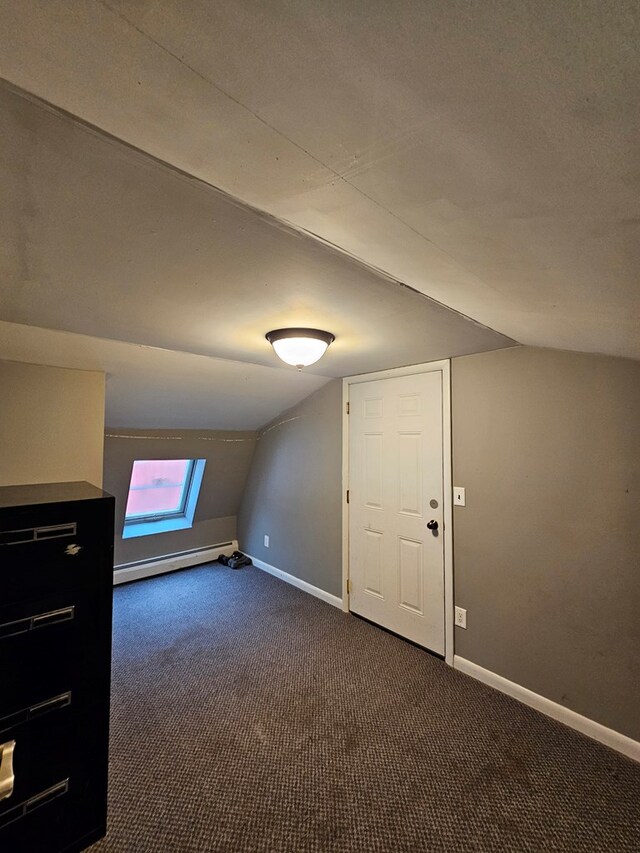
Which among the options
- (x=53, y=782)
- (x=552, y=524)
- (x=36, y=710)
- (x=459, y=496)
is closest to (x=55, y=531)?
(x=36, y=710)

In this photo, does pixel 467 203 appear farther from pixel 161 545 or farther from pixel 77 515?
pixel 161 545

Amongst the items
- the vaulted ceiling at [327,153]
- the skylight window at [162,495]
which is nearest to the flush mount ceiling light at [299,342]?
the vaulted ceiling at [327,153]

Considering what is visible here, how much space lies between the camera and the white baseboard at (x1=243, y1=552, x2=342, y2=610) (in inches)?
129

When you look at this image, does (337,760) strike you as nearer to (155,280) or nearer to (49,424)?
(155,280)

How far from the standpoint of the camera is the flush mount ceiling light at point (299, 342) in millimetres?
1767

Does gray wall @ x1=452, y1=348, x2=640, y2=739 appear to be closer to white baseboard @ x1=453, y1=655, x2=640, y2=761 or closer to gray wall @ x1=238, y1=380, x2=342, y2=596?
white baseboard @ x1=453, y1=655, x2=640, y2=761

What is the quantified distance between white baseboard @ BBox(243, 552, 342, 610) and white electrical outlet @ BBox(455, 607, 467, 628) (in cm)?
110

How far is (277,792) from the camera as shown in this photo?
61.9 inches

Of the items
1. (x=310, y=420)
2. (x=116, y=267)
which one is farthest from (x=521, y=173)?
(x=310, y=420)

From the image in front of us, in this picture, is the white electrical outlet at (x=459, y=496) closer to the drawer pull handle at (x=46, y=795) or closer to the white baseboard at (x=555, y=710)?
the white baseboard at (x=555, y=710)

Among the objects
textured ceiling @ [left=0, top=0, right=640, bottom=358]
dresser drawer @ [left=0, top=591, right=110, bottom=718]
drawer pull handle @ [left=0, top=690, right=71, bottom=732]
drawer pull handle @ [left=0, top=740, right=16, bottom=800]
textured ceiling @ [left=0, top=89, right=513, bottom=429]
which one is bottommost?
drawer pull handle @ [left=0, top=740, right=16, bottom=800]

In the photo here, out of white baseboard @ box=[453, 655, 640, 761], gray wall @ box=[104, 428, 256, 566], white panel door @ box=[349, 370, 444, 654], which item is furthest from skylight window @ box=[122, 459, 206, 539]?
white baseboard @ box=[453, 655, 640, 761]

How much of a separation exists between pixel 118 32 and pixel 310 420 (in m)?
3.17

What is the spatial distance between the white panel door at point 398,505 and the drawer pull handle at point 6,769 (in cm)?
226
